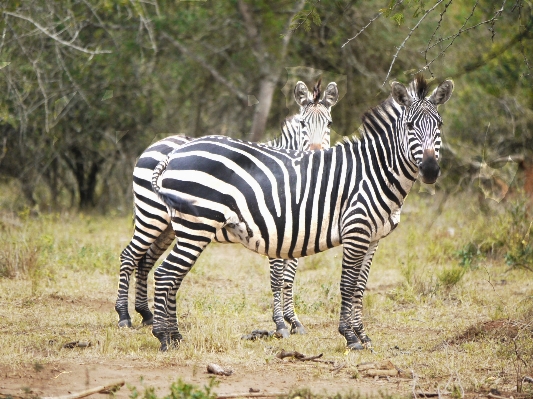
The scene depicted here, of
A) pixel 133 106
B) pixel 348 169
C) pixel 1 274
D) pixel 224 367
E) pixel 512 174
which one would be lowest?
pixel 224 367

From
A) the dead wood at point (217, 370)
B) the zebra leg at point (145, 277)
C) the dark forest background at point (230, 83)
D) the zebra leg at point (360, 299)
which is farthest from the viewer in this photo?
the dark forest background at point (230, 83)

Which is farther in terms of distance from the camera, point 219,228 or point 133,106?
point 133,106

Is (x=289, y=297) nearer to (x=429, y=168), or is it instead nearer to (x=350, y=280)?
(x=350, y=280)

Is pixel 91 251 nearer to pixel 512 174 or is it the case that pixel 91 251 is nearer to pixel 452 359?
pixel 452 359

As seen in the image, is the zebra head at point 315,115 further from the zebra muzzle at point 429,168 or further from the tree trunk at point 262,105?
the tree trunk at point 262,105

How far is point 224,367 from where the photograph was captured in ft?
18.7

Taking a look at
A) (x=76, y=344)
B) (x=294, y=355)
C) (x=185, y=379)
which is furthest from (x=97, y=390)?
(x=294, y=355)

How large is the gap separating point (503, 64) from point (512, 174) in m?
1.97

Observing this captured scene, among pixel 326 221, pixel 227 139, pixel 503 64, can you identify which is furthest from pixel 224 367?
pixel 503 64

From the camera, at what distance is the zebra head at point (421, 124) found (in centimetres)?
614

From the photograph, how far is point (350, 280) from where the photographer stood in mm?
6520

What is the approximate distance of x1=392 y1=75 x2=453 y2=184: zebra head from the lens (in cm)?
614

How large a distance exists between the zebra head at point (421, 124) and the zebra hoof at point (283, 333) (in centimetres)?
210

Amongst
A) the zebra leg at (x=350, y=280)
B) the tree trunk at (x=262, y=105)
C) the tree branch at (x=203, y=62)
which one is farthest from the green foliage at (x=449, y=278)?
the tree branch at (x=203, y=62)
